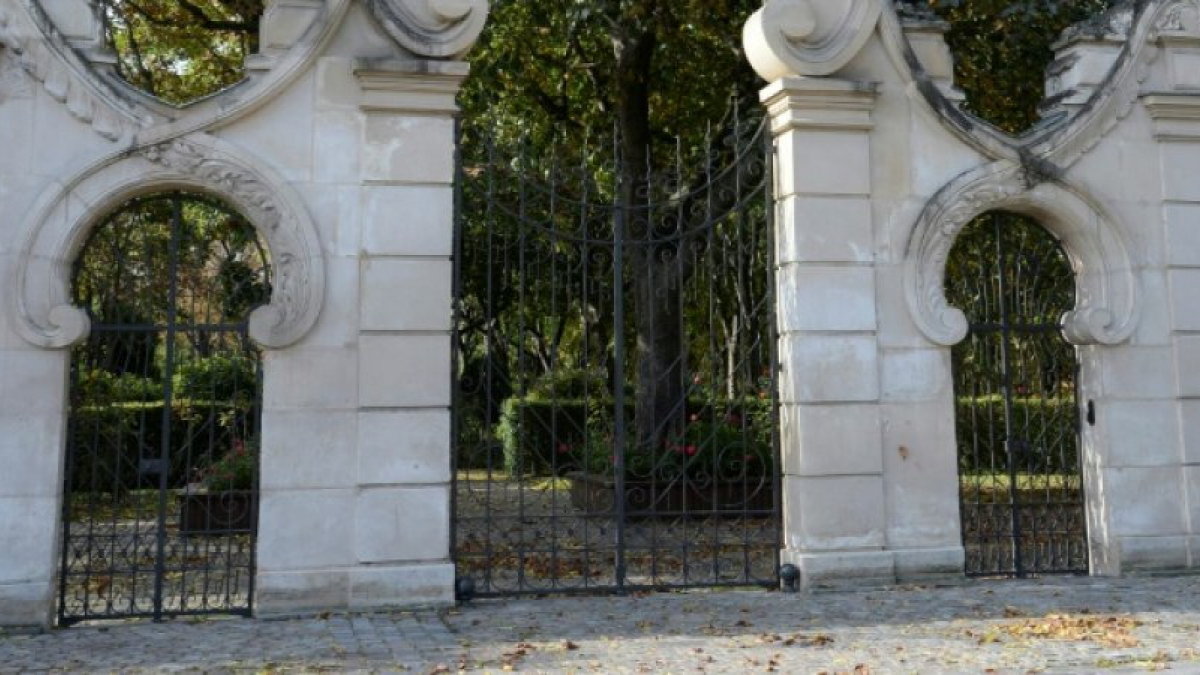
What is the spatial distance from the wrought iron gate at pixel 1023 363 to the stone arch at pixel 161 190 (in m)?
4.94

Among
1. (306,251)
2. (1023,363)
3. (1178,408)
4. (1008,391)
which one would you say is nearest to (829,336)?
(1008,391)

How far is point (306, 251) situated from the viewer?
705 centimetres

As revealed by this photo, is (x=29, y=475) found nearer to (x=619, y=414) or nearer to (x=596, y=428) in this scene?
(x=619, y=414)

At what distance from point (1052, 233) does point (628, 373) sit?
358 inches

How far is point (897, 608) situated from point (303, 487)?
3.89 metres

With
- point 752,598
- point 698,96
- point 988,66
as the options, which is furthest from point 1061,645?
point 698,96

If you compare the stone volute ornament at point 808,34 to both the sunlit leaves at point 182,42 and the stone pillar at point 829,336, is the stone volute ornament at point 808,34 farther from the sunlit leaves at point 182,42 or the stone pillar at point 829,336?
the sunlit leaves at point 182,42

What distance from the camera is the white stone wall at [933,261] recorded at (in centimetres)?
766

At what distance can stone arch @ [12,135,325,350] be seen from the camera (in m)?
6.73

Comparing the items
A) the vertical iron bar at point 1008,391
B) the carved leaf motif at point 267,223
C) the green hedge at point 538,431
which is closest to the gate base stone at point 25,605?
the carved leaf motif at point 267,223

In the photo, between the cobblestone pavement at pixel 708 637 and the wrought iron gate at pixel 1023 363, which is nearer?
the cobblestone pavement at pixel 708 637

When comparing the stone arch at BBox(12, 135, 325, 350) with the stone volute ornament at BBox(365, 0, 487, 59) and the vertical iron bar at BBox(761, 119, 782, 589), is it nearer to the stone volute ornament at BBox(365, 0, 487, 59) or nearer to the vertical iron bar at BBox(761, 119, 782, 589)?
the stone volute ornament at BBox(365, 0, 487, 59)

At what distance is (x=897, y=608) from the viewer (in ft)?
22.7

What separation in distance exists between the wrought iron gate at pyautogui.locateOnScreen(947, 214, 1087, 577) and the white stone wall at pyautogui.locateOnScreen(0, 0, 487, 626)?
13.5ft
